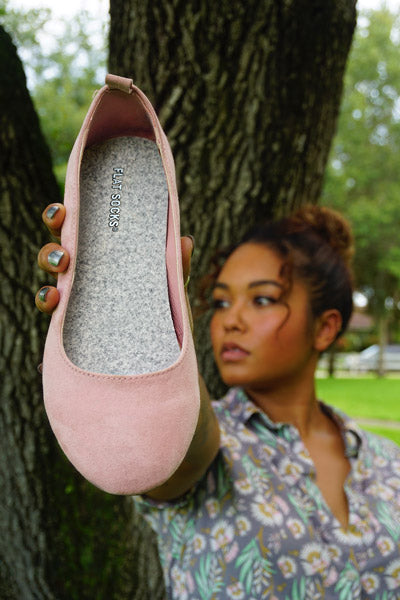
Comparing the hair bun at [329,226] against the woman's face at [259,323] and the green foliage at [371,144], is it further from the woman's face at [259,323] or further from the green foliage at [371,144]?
the green foliage at [371,144]

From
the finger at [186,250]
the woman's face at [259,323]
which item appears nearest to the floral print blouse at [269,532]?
the woman's face at [259,323]

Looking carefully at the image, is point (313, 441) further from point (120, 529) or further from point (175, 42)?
point (175, 42)

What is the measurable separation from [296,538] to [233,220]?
966mm

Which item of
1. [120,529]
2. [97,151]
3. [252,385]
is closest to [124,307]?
[97,151]

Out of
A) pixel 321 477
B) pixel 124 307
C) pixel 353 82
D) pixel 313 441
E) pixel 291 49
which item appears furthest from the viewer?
pixel 353 82

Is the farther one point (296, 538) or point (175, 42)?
point (175, 42)

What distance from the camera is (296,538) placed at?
1.18m

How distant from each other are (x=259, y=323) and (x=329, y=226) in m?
0.44

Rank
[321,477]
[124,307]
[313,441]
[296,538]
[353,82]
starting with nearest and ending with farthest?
1. [124,307]
2. [296,538]
3. [321,477]
4. [313,441]
5. [353,82]

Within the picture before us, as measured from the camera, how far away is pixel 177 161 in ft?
5.49

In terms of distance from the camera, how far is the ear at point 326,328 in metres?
1.49

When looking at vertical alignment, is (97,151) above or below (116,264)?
above

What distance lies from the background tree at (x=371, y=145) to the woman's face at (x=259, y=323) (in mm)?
10992

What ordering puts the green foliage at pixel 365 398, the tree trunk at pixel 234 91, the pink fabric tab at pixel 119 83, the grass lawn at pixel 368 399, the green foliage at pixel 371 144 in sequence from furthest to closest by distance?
the green foliage at pixel 371 144, the green foliage at pixel 365 398, the grass lawn at pixel 368 399, the tree trunk at pixel 234 91, the pink fabric tab at pixel 119 83
